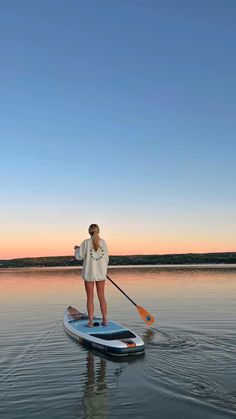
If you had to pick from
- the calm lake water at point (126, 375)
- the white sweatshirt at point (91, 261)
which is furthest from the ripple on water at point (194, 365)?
the white sweatshirt at point (91, 261)

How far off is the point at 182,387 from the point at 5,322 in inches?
476

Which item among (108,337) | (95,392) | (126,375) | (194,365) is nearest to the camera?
(95,392)

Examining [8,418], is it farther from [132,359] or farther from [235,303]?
[235,303]

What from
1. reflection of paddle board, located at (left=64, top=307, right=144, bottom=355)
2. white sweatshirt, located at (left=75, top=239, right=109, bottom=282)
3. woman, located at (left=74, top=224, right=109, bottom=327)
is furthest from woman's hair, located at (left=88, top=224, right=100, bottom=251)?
reflection of paddle board, located at (left=64, top=307, right=144, bottom=355)

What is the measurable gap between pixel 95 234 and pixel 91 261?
812 mm

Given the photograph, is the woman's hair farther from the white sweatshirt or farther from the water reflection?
the water reflection

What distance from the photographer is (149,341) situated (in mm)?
12680

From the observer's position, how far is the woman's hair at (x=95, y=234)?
40.7 ft

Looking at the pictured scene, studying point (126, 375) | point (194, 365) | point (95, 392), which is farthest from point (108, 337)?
point (95, 392)

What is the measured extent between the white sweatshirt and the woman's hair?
0.17 metres

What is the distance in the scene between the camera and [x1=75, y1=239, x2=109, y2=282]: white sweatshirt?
12.5m

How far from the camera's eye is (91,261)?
40.9 feet

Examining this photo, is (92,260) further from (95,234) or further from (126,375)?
(126,375)

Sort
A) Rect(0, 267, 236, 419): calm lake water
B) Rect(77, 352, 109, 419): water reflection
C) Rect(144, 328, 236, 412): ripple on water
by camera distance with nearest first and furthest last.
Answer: Rect(77, 352, 109, 419): water reflection, Rect(0, 267, 236, 419): calm lake water, Rect(144, 328, 236, 412): ripple on water
